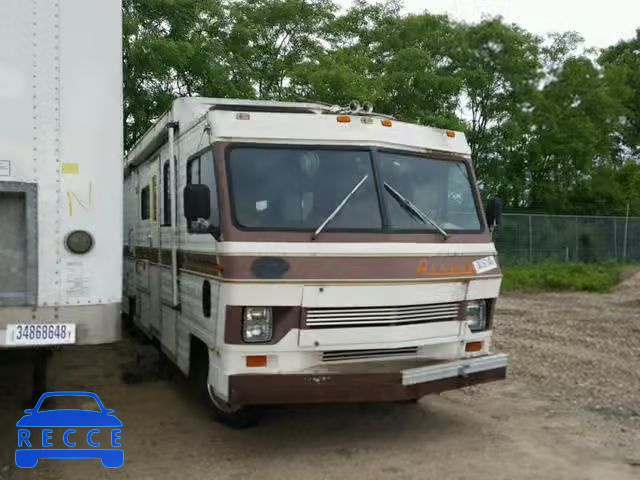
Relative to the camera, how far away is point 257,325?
5.70 m

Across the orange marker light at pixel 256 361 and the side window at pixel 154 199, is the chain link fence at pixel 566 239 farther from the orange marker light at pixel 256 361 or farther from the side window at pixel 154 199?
the orange marker light at pixel 256 361

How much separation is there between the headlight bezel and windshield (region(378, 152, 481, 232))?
0.66 meters

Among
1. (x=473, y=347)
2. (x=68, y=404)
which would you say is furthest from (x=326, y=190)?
(x=68, y=404)

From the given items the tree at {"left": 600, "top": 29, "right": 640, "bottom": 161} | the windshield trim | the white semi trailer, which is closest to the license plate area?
the white semi trailer

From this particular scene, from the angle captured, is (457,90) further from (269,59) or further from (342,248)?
(342,248)

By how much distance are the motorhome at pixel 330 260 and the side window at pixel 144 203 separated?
102 inches

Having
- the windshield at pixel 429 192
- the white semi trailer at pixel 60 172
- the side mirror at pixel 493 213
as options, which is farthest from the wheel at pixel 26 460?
the side mirror at pixel 493 213

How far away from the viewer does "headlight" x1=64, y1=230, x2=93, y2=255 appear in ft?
16.0

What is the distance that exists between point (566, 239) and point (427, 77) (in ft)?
23.6

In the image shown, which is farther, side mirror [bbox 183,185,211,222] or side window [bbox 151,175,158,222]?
side window [bbox 151,175,158,222]

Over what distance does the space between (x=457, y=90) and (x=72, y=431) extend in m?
20.9

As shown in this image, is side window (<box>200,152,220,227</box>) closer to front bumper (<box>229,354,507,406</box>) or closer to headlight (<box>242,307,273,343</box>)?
headlight (<box>242,307,273,343</box>)

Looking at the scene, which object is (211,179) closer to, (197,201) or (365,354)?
(197,201)

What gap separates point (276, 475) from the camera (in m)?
5.55
